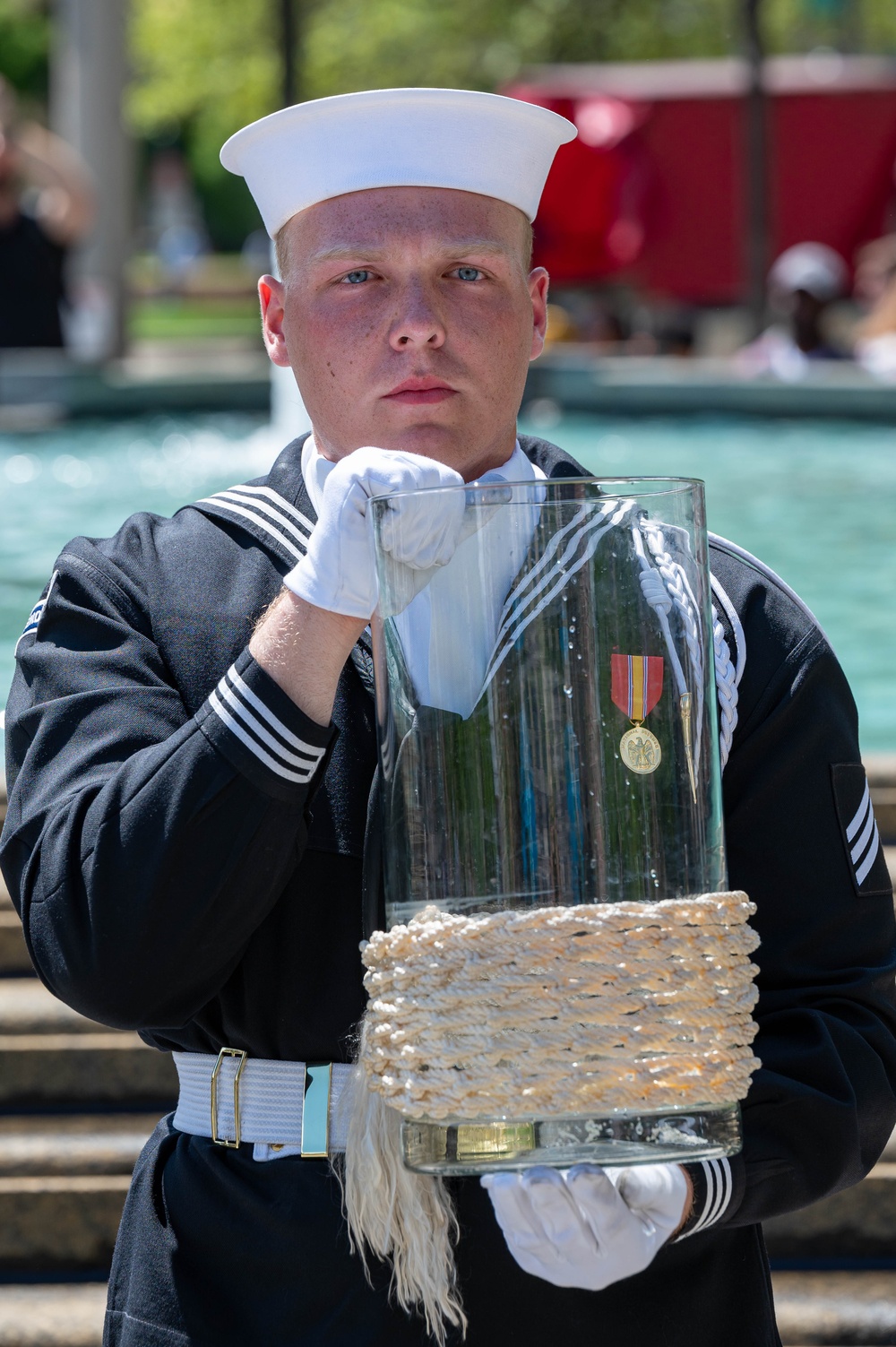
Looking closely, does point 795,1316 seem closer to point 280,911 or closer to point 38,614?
point 280,911

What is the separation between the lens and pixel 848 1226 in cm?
320

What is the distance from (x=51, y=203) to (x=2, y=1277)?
876 cm

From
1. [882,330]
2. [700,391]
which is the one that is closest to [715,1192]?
[700,391]

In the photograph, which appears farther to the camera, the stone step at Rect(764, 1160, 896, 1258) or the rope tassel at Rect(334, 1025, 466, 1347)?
the stone step at Rect(764, 1160, 896, 1258)

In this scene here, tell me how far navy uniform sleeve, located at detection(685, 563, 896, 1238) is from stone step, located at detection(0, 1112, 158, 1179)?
177 centimetres

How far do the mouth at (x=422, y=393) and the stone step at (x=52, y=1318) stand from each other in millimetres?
1835

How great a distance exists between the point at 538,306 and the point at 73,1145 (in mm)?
1938

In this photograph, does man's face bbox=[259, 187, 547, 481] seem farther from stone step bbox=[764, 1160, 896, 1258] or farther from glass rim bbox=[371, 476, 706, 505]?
stone step bbox=[764, 1160, 896, 1258]

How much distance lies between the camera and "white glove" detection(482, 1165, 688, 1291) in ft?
4.69

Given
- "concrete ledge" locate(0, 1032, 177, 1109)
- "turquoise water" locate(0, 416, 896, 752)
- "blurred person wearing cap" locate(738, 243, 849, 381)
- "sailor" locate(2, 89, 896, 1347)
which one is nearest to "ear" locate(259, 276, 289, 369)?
"sailor" locate(2, 89, 896, 1347)

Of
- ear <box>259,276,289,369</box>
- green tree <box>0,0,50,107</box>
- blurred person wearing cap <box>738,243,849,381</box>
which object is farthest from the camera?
green tree <box>0,0,50,107</box>

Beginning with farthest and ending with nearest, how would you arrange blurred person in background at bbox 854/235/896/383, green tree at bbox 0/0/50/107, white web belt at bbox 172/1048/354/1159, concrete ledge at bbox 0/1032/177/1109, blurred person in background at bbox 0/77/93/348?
green tree at bbox 0/0/50/107 → blurred person in background at bbox 854/235/896/383 → blurred person in background at bbox 0/77/93/348 → concrete ledge at bbox 0/1032/177/1109 → white web belt at bbox 172/1048/354/1159

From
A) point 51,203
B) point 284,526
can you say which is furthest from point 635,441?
point 284,526

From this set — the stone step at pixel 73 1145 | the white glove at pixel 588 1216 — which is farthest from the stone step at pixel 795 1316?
the white glove at pixel 588 1216
